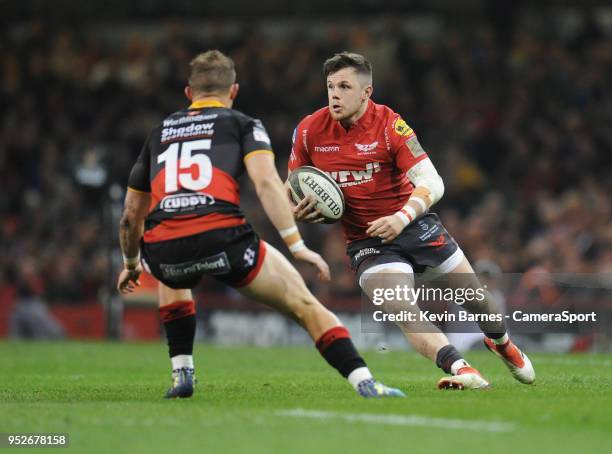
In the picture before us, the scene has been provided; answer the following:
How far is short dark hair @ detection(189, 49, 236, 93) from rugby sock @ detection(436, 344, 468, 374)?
2.45 metres

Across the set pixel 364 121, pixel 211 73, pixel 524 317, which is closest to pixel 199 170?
pixel 211 73

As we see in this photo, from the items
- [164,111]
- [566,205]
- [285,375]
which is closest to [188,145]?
[285,375]

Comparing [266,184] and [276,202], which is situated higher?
[266,184]

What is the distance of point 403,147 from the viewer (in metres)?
9.09

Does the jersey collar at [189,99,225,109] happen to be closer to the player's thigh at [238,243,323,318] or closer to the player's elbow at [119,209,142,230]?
the player's elbow at [119,209,142,230]

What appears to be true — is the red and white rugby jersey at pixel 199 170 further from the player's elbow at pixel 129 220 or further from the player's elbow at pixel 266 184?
the player's elbow at pixel 129 220

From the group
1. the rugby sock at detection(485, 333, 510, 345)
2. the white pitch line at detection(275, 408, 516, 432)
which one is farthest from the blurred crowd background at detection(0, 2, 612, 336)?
the white pitch line at detection(275, 408, 516, 432)

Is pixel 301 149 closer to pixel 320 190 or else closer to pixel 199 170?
pixel 320 190

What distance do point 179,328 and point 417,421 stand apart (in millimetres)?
2232

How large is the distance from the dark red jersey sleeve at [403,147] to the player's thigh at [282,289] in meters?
1.76

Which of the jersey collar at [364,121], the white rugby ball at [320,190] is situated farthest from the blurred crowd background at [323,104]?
the white rugby ball at [320,190]

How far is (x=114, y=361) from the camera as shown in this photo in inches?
561

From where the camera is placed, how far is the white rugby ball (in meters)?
9.05

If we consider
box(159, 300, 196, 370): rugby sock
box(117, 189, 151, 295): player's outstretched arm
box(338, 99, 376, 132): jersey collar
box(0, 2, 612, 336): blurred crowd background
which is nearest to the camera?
box(117, 189, 151, 295): player's outstretched arm
